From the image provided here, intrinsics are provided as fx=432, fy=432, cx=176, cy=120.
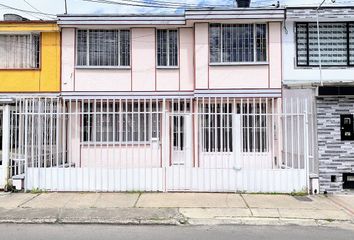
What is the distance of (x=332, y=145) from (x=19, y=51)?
1170 cm

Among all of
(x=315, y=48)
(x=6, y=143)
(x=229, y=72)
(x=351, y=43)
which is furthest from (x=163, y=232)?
(x=351, y=43)

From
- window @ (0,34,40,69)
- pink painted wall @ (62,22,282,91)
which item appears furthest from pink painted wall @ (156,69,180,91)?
window @ (0,34,40,69)

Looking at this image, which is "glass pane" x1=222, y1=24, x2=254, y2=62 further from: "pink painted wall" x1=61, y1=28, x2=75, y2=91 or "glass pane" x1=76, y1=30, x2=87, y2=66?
"pink painted wall" x1=61, y1=28, x2=75, y2=91

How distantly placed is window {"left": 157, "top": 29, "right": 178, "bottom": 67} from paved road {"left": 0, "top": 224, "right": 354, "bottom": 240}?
873 centimetres

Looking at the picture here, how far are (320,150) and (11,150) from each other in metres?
8.44

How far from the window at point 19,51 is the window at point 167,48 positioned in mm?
4600

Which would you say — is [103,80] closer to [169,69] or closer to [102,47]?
[102,47]

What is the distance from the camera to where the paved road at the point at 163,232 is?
24.6 ft

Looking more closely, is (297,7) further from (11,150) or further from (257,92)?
(11,150)

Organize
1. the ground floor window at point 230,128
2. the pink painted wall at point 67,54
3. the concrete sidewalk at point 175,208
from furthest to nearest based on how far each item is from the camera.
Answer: the pink painted wall at point 67,54 < the ground floor window at point 230,128 < the concrete sidewalk at point 175,208

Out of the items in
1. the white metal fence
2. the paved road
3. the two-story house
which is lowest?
the paved road

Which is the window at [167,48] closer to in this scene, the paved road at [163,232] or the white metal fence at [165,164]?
the white metal fence at [165,164]

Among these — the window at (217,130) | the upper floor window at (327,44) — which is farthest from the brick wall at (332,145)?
the upper floor window at (327,44)

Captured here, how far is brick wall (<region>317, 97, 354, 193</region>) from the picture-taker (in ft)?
37.8
